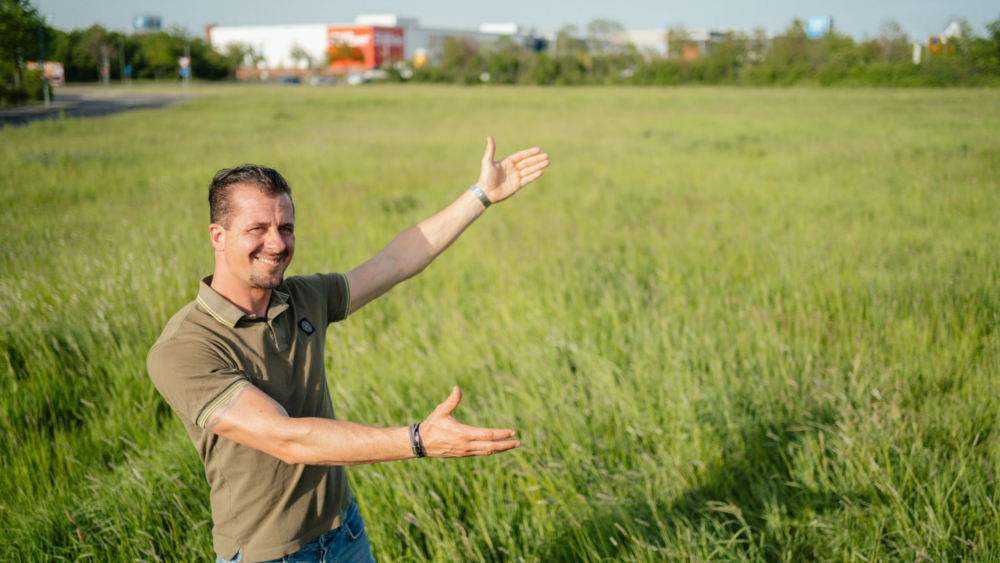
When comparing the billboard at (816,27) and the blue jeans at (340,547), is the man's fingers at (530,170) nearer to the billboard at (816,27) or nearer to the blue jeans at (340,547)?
the blue jeans at (340,547)

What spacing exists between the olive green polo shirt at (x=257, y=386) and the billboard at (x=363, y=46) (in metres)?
134

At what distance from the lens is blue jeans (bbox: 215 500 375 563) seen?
81.1 inches

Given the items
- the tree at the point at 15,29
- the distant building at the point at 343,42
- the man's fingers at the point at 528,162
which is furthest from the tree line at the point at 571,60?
the man's fingers at the point at 528,162

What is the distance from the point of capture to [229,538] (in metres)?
2.01

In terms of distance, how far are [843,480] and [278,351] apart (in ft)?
8.73

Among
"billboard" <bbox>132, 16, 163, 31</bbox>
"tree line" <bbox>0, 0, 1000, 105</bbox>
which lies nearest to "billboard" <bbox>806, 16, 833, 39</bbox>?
"tree line" <bbox>0, 0, 1000, 105</bbox>

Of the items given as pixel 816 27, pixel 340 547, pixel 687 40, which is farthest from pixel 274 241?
pixel 687 40

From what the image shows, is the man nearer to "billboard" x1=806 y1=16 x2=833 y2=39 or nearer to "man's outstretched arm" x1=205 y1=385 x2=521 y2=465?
"man's outstretched arm" x1=205 y1=385 x2=521 y2=465

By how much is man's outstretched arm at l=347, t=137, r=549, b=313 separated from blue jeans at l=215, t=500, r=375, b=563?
78 cm

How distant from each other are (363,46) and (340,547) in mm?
144708

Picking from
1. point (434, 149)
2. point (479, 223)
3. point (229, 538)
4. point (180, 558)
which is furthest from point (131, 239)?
point (434, 149)

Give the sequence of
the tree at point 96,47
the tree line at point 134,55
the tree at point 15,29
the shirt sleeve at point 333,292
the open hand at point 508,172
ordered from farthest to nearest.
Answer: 1. the tree at point 96,47
2. the tree line at point 134,55
3. the tree at point 15,29
4. the open hand at point 508,172
5. the shirt sleeve at point 333,292

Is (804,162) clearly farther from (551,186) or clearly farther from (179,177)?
(179,177)

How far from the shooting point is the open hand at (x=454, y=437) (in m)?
1.55
